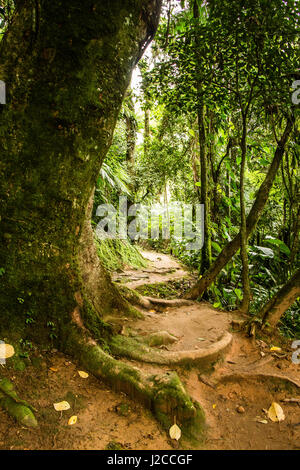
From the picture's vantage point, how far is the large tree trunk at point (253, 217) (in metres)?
3.60

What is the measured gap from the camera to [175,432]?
1.72 metres

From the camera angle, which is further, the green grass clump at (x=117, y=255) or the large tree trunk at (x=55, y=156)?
the green grass clump at (x=117, y=255)

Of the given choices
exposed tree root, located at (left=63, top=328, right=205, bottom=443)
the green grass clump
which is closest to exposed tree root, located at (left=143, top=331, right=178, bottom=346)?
exposed tree root, located at (left=63, top=328, right=205, bottom=443)

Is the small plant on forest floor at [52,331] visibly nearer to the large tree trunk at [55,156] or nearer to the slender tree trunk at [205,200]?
the large tree trunk at [55,156]

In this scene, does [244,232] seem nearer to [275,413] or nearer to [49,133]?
[275,413]

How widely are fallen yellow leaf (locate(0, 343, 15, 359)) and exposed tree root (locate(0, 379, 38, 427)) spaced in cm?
19

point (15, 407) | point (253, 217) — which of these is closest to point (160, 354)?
point (15, 407)

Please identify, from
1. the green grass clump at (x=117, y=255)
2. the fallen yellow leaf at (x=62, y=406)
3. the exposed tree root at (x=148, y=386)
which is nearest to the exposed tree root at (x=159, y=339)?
the exposed tree root at (x=148, y=386)

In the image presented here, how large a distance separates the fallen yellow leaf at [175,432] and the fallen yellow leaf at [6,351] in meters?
1.20

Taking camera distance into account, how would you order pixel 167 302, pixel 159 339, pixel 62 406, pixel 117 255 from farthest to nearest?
1. pixel 117 255
2. pixel 167 302
3. pixel 159 339
4. pixel 62 406

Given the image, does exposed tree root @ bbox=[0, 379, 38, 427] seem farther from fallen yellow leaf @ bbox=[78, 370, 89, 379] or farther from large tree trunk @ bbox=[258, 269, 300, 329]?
large tree trunk @ bbox=[258, 269, 300, 329]

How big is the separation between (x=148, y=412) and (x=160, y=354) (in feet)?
1.83

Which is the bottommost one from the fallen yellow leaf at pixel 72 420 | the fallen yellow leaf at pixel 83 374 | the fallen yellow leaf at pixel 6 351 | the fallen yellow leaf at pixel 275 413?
the fallen yellow leaf at pixel 275 413

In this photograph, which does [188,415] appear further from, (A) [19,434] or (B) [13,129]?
(B) [13,129]
